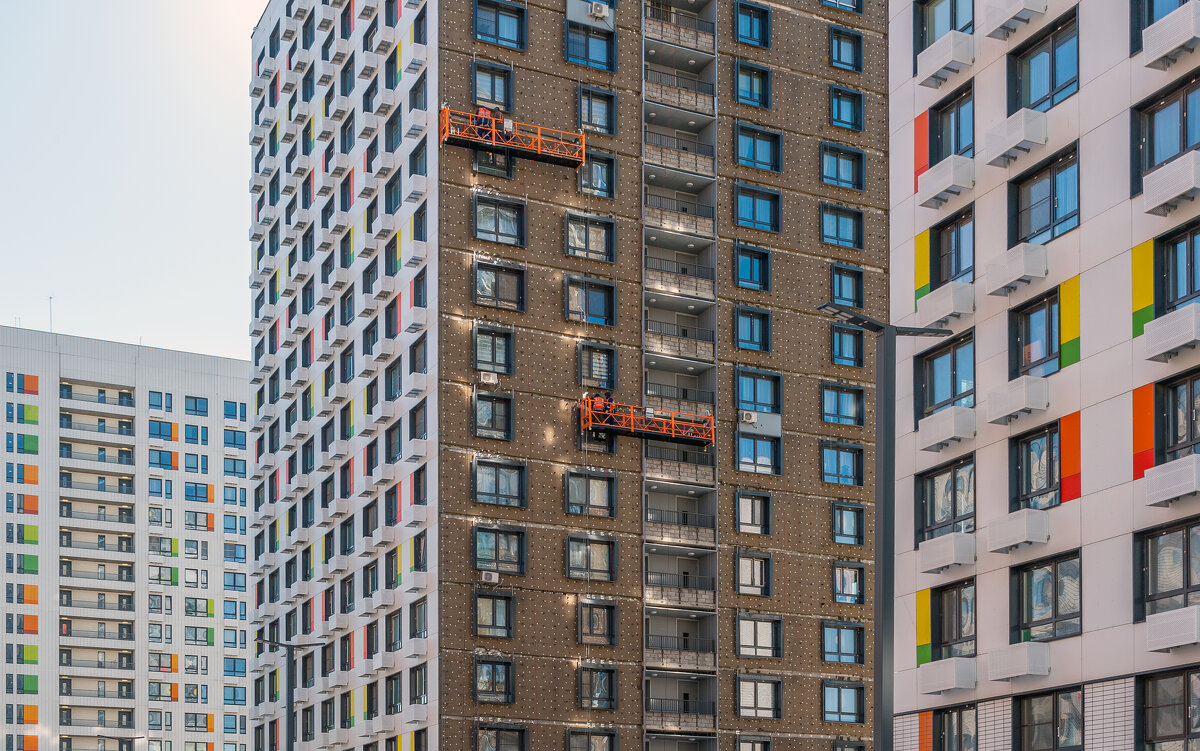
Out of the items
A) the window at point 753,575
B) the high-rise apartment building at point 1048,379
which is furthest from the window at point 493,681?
the high-rise apartment building at point 1048,379

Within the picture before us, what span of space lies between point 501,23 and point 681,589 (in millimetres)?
27633

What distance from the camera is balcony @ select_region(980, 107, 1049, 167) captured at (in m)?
41.2

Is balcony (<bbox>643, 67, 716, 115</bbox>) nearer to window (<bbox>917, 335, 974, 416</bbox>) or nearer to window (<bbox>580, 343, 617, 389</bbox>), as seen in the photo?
window (<bbox>580, 343, 617, 389</bbox>)

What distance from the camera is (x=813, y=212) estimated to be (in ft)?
285

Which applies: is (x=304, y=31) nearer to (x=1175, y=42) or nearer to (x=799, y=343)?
(x=799, y=343)

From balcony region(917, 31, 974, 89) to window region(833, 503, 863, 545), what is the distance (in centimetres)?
4037

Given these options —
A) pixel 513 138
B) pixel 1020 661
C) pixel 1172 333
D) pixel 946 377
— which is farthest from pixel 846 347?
pixel 1172 333

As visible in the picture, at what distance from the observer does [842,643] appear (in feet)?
271

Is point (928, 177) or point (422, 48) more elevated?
point (422, 48)

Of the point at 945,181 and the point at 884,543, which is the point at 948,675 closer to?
the point at 884,543

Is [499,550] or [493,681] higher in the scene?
[499,550]

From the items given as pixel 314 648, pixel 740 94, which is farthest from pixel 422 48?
pixel 314 648

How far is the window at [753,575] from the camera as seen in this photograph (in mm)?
81375

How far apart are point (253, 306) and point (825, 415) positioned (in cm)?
4009
